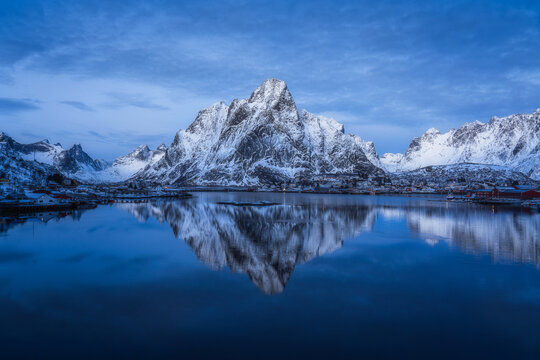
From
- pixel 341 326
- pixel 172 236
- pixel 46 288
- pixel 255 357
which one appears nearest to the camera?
pixel 255 357

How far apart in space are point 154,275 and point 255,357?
1086 cm

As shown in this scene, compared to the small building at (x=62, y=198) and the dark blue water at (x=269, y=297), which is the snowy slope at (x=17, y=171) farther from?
the dark blue water at (x=269, y=297)

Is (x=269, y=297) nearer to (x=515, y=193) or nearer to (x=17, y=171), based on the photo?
(x=515, y=193)

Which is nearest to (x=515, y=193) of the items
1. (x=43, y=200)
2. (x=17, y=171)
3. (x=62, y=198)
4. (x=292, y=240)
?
(x=292, y=240)

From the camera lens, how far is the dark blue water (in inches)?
501

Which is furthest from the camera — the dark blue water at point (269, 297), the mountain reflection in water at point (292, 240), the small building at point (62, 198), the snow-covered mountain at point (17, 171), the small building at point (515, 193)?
the snow-covered mountain at point (17, 171)

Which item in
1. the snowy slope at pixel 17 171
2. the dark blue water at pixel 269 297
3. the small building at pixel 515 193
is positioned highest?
the snowy slope at pixel 17 171

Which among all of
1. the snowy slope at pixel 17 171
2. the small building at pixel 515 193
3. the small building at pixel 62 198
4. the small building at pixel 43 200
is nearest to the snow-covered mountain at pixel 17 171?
the snowy slope at pixel 17 171

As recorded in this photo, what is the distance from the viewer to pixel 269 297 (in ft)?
57.1

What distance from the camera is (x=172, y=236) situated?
35562 millimetres

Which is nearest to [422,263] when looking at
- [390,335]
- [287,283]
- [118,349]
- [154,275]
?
[287,283]

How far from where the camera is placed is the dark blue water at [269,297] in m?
12.7

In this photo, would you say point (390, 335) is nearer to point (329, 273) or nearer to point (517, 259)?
point (329, 273)

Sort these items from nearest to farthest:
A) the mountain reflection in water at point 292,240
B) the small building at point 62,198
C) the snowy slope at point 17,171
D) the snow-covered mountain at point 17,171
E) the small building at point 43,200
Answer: the mountain reflection in water at point 292,240 < the small building at point 43,200 < the small building at point 62,198 < the snowy slope at point 17,171 < the snow-covered mountain at point 17,171
